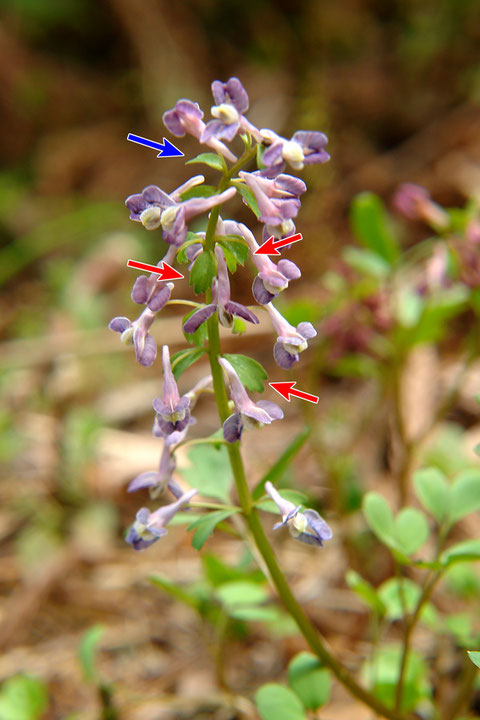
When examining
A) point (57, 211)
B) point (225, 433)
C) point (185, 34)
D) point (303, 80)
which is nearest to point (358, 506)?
point (225, 433)

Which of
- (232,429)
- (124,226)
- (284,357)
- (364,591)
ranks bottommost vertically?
(364,591)

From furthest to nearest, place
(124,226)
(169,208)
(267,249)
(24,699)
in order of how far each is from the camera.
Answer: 1. (124,226)
2. (24,699)
3. (267,249)
4. (169,208)

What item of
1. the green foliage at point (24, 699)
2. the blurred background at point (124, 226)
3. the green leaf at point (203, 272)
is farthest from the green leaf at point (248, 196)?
the green foliage at point (24, 699)

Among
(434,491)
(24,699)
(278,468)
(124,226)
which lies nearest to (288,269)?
(278,468)

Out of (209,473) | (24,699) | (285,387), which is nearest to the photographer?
(285,387)

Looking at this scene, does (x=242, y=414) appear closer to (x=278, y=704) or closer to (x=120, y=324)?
(x=120, y=324)

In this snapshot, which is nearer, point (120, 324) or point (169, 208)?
point (169, 208)

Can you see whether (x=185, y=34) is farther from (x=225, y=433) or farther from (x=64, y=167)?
(x=225, y=433)
